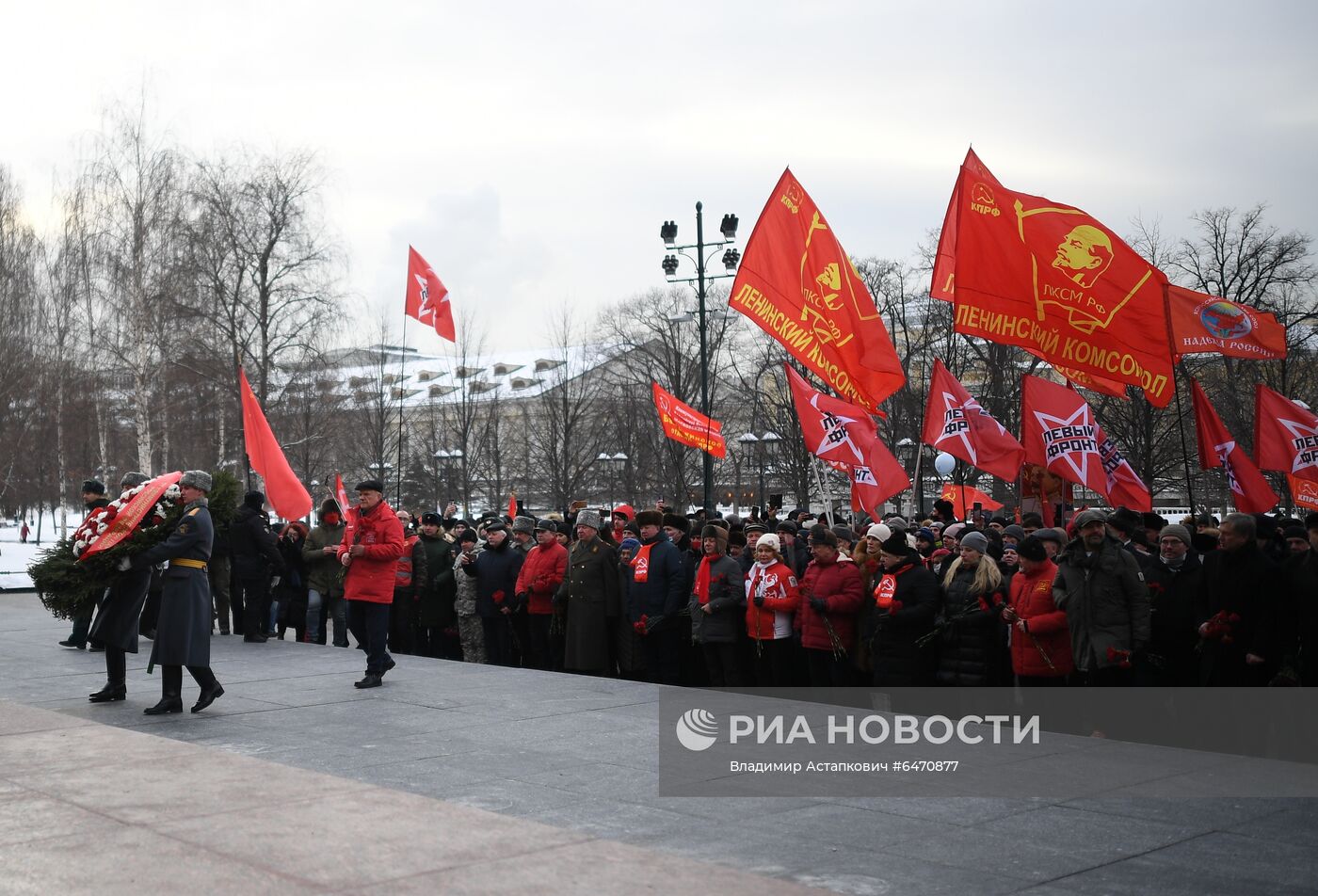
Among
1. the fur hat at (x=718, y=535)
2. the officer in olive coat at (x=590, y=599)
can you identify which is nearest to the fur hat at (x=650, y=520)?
the officer in olive coat at (x=590, y=599)

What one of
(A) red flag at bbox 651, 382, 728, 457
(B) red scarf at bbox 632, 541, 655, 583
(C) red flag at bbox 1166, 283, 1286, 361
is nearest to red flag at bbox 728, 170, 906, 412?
(B) red scarf at bbox 632, 541, 655, 583

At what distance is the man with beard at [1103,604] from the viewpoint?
358 inches

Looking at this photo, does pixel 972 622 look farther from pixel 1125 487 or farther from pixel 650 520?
pixel 1125 487

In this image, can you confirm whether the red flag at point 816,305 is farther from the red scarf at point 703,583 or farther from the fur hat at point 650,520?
the red scarf at point 703,583

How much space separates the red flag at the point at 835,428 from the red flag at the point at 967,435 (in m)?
1.83

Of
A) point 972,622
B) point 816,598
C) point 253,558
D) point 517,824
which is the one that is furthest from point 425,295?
point 517,824

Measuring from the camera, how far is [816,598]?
425 inches

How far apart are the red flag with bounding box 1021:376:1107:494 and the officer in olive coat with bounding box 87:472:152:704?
1003 centimetres

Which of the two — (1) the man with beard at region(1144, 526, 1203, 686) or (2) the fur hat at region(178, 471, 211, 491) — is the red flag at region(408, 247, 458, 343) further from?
(1) the man with beard at region(1144, 526, 1203, 686)

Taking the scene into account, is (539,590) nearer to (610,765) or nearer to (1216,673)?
(610,765)

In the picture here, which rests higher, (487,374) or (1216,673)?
(487,374)

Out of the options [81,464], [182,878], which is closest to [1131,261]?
[182,878]

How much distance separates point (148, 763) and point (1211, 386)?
38.4m

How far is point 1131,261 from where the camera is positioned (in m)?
13.2
